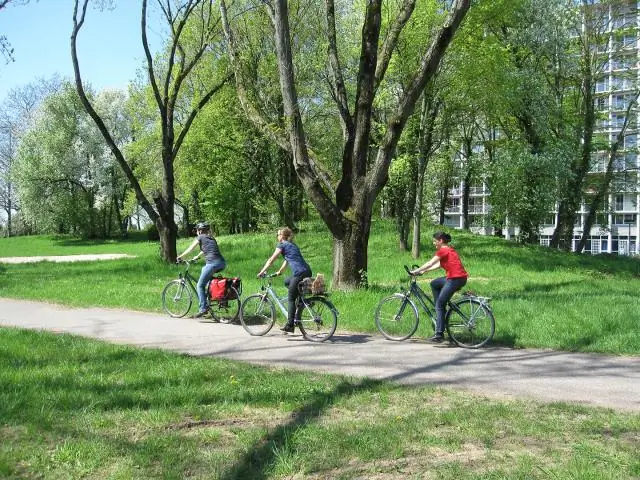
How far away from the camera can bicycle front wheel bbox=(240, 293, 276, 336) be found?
1006 cm

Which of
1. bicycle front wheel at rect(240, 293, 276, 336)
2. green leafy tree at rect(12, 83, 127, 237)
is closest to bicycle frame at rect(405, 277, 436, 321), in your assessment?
bicycle front wheel at rect(240, 293, 276, 336)

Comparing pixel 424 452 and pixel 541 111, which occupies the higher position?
pixel 541 111

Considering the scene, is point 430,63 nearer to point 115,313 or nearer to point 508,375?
point 508,375

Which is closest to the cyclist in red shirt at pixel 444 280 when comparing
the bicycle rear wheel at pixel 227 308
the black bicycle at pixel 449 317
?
the black bicycle at pixel 449 317

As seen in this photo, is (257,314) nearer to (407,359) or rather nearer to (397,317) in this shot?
(397,317)

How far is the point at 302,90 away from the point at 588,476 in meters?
28.2

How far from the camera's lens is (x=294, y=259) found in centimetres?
978

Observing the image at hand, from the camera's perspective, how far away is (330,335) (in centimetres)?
948

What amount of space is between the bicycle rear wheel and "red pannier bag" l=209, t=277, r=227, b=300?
0.26ft

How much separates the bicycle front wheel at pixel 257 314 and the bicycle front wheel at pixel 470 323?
2903mm

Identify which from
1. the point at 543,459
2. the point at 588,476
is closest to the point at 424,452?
the point at 543,459

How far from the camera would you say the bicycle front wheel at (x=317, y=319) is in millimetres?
9508

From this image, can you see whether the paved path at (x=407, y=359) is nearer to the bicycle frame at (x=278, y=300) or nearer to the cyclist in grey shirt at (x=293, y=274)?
the cyclist in grey shirt at (x=293, y=274)

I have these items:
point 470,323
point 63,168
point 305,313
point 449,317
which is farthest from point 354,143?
point 63,168
